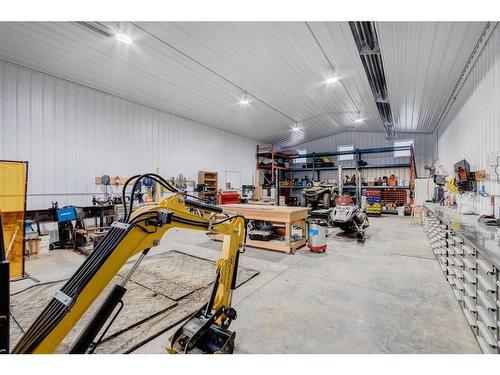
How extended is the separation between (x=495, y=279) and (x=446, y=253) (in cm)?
206

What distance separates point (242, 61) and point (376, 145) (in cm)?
946

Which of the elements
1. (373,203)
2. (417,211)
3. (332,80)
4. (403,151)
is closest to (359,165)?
(373,203)

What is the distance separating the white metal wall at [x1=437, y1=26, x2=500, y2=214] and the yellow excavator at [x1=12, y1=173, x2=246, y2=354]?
415cm

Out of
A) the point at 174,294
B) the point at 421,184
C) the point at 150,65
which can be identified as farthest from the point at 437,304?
the point at 421,184

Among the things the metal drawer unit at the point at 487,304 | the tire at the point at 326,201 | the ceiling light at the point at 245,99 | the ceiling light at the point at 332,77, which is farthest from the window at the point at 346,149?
the metal drawer unit at the point at 487,304

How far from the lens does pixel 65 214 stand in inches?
194

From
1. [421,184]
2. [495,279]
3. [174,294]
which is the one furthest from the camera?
[421,184]

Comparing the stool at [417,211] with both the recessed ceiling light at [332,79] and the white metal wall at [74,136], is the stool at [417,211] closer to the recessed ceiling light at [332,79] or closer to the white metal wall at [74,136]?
the recessed ceiling light at [332,79]

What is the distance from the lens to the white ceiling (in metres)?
4.13

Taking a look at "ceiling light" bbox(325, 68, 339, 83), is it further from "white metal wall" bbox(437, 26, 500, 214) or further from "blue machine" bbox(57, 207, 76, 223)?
"blue machine" bbox(57, 207, 76, 223)

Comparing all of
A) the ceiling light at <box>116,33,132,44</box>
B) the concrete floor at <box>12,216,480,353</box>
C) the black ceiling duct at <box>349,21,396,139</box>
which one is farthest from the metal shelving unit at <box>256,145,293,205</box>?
the ceiling light at <box>116,33,132,44</box>

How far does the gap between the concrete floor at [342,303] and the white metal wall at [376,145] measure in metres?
7.78

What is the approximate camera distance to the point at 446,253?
3375mm
